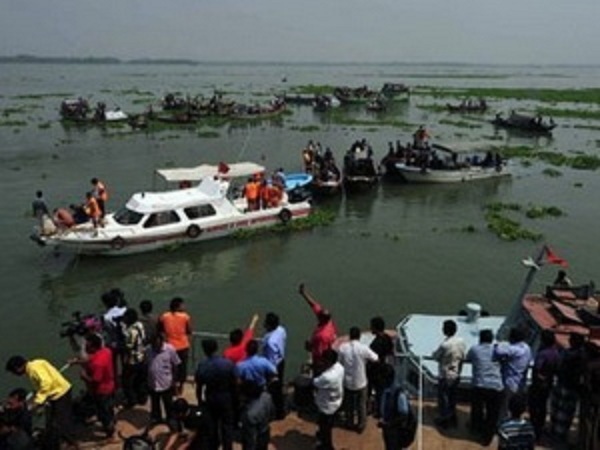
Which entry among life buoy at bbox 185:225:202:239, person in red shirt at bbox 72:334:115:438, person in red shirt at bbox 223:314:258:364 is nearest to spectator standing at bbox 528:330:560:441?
person in red shirt at bbox 223:314:258:364

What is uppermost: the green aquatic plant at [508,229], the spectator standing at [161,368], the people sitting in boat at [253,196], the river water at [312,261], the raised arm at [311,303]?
the raised arm at [311,303]

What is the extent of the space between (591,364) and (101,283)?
15172 millimetres

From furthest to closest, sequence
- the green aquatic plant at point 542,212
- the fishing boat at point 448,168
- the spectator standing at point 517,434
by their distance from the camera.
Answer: the fishing boat at point 448,168 < the green aquatic plant at point 542,212 < the spectator standing at point 517,434

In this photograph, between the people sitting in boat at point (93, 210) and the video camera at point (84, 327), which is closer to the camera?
the video camera at point (84, 327)

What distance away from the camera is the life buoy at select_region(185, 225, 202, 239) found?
2230 centimetres

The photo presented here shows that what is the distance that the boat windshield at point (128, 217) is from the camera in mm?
21594

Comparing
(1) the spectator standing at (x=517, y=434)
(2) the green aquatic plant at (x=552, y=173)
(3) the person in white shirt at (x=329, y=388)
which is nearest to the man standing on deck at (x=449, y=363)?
(3) the person in white shirt at (x=329, y=388)

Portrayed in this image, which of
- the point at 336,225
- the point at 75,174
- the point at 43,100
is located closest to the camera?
the point at 336,225

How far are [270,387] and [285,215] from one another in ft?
51.7

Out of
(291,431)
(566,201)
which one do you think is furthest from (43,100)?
(291,431)

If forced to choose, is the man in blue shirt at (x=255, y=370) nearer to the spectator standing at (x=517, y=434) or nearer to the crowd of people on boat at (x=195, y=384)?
the crowd of people on boat at (x=195, y=384)

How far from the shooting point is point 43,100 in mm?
86500

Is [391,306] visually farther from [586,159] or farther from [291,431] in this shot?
[586,159]

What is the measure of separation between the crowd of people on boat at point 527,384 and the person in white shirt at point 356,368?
45.3 inches
